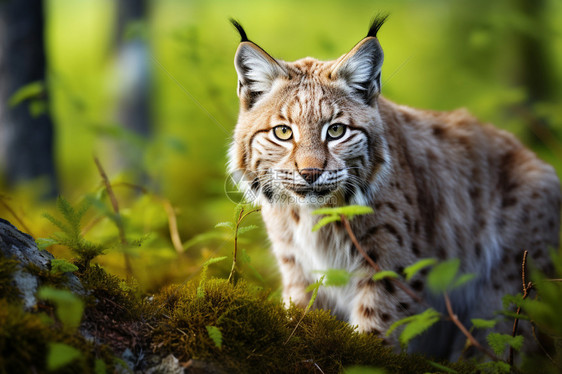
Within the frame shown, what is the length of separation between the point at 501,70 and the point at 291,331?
30.5 ft

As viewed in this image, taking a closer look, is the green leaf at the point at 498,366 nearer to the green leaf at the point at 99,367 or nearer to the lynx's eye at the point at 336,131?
the lynx's eye at the point at 336,131

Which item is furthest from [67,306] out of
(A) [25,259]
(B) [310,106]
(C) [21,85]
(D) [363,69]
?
(C) [21,85]

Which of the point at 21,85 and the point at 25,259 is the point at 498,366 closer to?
the point at 25,259

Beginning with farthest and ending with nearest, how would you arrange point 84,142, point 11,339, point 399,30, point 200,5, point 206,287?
point 200,5, point 399,30, point 84,142, point 206,287, point 11,339

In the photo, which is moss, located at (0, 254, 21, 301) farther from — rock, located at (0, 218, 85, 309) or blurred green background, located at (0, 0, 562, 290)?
blurred green background, located at (0, 0, 562, 290)

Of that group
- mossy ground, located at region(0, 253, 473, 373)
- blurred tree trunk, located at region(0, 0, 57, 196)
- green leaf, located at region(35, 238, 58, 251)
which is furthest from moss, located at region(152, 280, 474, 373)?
blurred tree trunk, located at region(0, 0, 57, 196)

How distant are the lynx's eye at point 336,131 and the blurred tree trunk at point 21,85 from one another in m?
3.95

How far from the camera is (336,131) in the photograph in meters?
3.49

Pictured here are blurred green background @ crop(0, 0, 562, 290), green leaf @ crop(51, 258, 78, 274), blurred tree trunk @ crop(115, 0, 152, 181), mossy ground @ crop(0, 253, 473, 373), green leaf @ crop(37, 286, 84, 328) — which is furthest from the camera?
blurred tree trunk @ crop(115, 0, 152, 181)

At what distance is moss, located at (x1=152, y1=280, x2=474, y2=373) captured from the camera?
2334 millimetres

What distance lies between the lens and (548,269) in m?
4.24

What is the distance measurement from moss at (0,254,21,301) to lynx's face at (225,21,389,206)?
5.61ft

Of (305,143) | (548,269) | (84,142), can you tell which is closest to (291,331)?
(305,143)

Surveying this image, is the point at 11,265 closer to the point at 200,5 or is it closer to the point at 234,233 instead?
the point at 234,233
